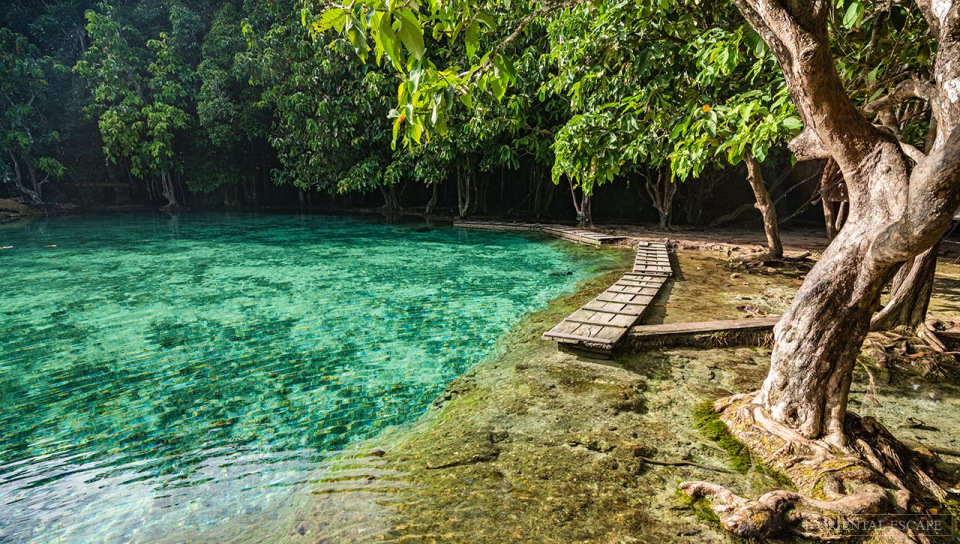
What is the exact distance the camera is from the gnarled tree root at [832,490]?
2.12 m

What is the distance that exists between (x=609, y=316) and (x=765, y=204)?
16.4 feet

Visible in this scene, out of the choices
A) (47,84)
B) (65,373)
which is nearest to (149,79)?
(47,84)

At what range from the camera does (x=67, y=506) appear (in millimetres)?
2586

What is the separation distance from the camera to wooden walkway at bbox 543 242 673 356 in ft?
14.8

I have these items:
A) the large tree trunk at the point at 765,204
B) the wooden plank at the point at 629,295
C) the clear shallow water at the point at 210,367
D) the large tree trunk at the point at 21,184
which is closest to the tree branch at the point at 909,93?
the wooden plank at the point at 629,295

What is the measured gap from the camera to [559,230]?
14273mm

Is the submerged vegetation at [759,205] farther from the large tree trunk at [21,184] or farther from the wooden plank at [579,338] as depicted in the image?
the large tree trunk at [21,184]

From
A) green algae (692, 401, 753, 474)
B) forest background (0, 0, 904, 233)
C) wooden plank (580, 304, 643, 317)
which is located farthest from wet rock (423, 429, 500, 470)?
forest background (0, 0, 904, 233)

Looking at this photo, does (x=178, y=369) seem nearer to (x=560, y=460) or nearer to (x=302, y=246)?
(x=560, y=460)

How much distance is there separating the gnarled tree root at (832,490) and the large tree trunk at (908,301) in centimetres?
244

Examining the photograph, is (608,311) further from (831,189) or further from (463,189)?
(463,189)

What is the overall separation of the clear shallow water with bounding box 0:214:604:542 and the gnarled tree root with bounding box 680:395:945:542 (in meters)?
2.33

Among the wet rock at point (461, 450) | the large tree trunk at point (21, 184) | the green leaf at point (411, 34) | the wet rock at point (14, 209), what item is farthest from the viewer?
the large tree trunk at point (21, 184)

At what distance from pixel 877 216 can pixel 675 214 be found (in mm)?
16805
